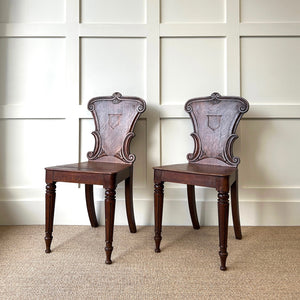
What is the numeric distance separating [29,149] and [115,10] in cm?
140

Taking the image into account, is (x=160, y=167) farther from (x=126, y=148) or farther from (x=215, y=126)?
(x=215, y=126)

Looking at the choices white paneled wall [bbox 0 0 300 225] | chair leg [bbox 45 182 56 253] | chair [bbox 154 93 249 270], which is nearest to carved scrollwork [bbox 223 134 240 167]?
chair [bbox 154 93 249 270]

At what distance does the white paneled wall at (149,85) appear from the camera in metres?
2.12

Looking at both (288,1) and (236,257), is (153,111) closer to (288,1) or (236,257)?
(236,257)

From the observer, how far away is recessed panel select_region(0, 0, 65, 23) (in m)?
2.16

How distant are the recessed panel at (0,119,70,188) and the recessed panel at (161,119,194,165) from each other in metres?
0.84

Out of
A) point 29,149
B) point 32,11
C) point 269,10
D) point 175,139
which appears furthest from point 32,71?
point 269,10

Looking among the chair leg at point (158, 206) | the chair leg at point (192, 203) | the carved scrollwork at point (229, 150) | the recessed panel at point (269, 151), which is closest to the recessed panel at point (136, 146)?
the chair leg at point (192, 203)

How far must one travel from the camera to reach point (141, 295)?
1.17 meters

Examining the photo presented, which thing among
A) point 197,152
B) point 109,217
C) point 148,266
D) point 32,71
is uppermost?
point 32,71

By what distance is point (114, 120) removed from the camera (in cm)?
196

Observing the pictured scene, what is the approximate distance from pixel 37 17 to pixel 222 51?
1.62 metres

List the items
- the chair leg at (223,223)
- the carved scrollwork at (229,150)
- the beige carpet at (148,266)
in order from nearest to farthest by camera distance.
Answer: the beige carpet at (148,266) → the chair leg at (223,223) → the carved scrollwork at (229,150)

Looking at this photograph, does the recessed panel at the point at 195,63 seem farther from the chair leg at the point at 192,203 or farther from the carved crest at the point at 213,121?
the chair leg at the point at 192,203
